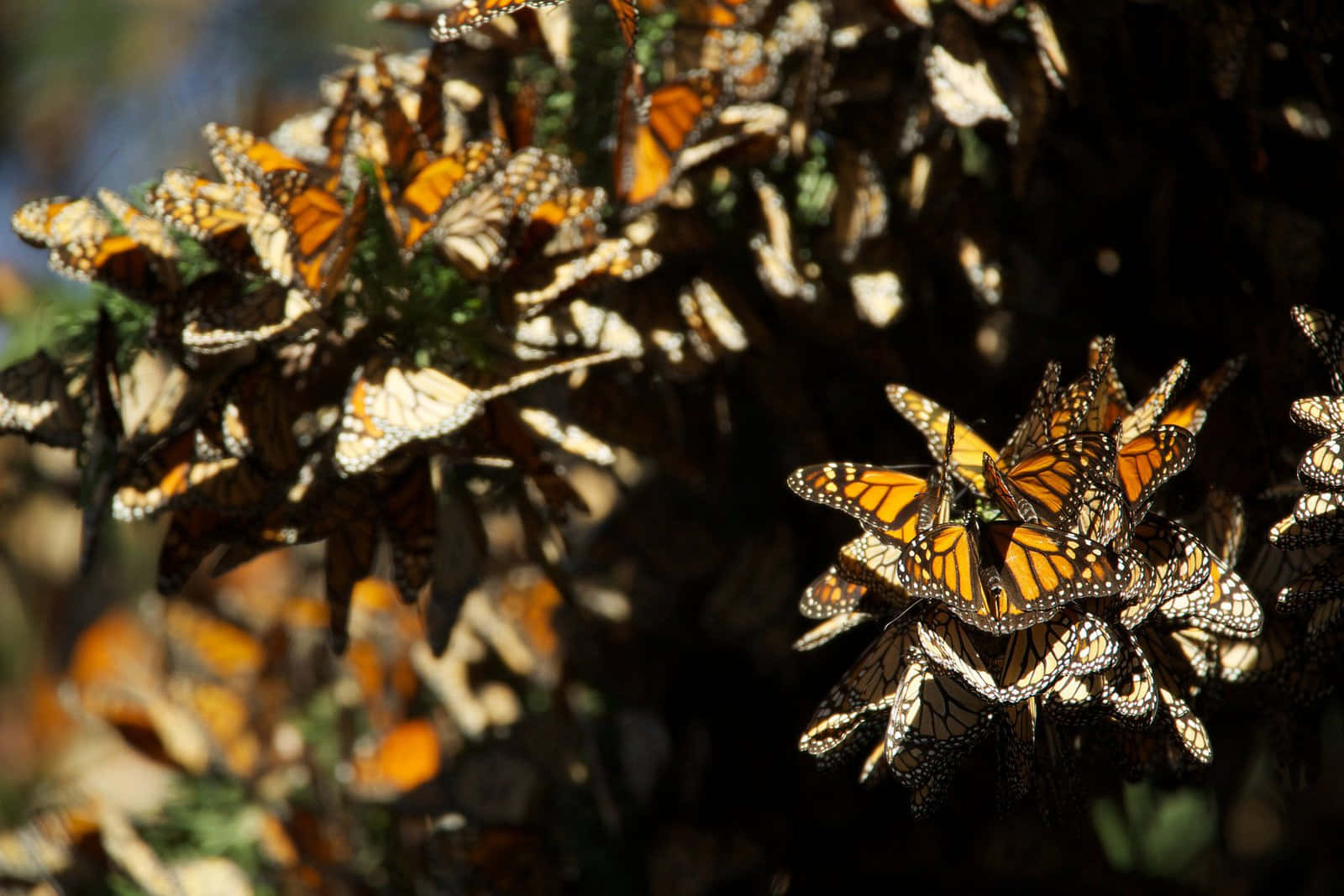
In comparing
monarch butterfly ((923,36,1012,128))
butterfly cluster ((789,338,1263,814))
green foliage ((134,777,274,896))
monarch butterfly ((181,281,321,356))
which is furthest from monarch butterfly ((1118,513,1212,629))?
green foliage ((134,777,274,896))

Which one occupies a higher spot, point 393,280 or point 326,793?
point 393,280

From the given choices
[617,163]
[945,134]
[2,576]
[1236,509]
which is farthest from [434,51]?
[2,576]

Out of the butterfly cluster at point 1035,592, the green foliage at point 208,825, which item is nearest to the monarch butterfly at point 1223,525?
the butterfly cluster at point 1035,592

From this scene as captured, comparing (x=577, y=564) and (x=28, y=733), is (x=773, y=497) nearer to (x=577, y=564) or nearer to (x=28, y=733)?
(x=577, y=564)

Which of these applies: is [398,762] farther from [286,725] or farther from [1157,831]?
[1157,831]

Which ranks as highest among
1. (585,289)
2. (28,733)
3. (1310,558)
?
(585,289)

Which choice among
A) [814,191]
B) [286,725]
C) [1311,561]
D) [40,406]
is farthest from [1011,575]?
[286,725]

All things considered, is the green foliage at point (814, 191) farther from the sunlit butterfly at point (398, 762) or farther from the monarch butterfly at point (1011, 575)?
the sunlit butterfly at point (398, 762)

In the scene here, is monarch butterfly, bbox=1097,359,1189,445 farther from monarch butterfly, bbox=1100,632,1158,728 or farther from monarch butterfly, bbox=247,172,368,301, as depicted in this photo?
monarch butterfly, bbox=247,172,368,301
